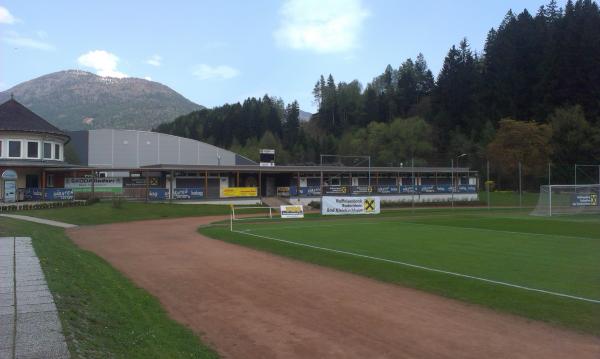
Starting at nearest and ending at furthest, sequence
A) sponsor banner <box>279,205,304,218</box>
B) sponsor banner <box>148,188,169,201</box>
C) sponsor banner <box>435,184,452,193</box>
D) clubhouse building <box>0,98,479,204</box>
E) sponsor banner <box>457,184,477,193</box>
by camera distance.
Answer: sponsor banner <box>279,205,304,218</box> < clubhouse building <box>0,98,479,204</box> < sponsor banner <box>148,188,169,201</box> < sponsor banner <box>435,184,452,193</box> < sponsor banner <box>457,184,477,193</box>

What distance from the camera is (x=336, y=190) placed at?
5862 centimetres

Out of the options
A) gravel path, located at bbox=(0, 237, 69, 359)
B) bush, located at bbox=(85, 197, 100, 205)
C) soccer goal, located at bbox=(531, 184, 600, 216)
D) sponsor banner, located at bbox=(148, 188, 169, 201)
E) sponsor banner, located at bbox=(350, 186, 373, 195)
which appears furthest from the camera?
sponsor banner, located at bbox=(350, 186, 373, 195)

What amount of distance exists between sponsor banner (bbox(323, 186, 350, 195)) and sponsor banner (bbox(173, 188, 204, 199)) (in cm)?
1458

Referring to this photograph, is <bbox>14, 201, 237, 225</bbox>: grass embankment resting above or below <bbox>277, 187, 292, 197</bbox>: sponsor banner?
below

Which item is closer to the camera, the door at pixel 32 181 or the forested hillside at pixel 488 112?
the door at pixel 32 181

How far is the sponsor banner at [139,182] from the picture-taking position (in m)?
51.0

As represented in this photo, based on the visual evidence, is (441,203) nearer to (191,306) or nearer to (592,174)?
→ (592,174)

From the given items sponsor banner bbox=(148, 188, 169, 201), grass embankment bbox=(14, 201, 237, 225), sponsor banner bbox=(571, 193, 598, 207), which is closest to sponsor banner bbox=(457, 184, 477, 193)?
sponsor banner bbox=(571, 193, 598, 207)

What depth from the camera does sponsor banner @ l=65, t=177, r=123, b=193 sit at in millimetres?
49250

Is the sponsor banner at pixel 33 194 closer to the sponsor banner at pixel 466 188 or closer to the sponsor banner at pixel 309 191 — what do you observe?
the sponsor banner at pixel 309 191

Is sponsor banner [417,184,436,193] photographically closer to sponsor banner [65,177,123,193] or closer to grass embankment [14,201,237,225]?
grass embankment [14,201,237,225]

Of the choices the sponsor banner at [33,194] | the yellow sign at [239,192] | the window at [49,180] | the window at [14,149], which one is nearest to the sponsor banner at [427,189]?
the yellow sign at [239,192]

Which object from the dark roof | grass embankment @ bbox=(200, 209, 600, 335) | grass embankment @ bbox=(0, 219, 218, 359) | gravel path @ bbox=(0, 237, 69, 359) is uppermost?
the dark roof

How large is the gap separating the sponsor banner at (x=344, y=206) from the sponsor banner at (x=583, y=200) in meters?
19.6
